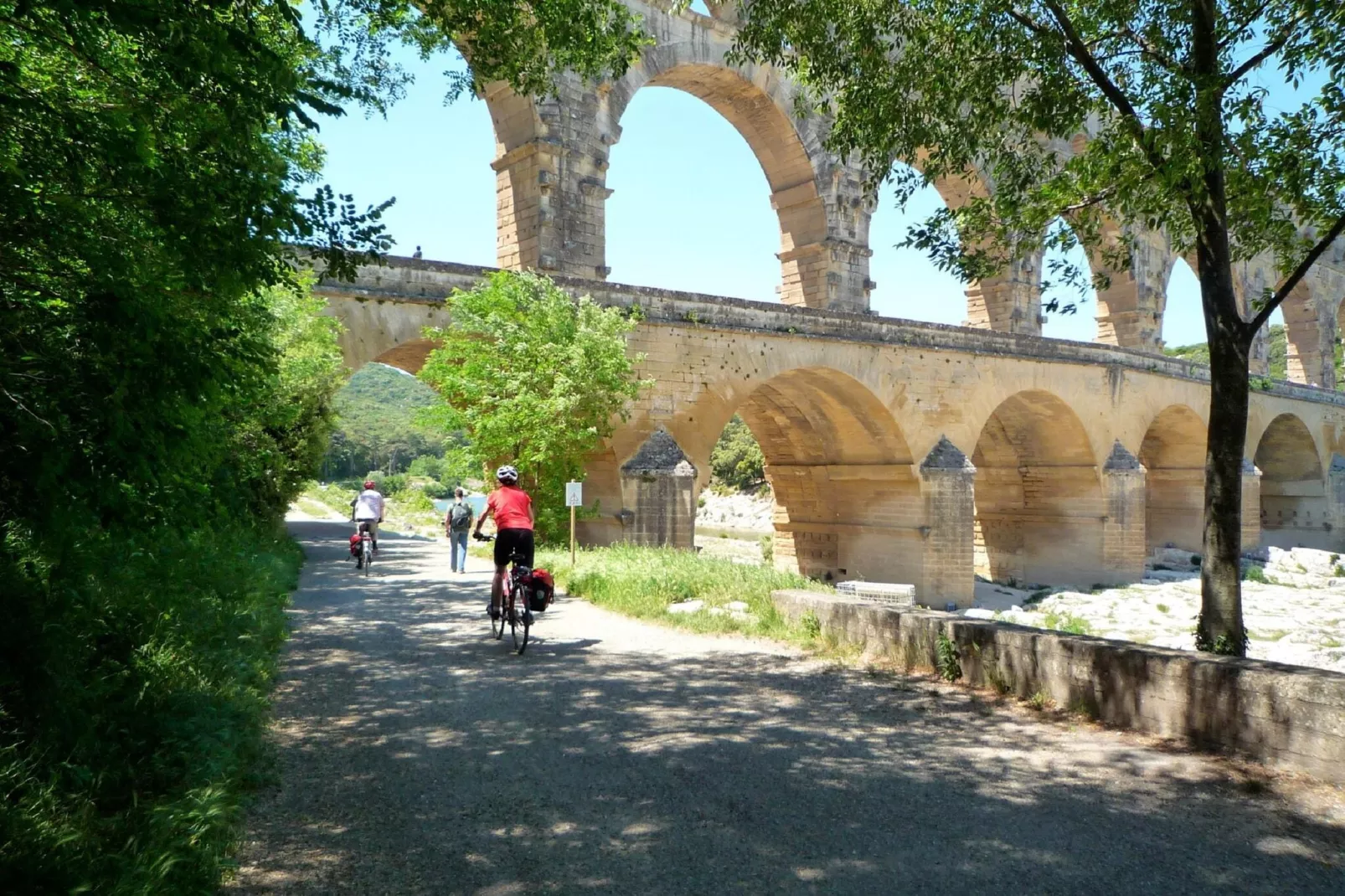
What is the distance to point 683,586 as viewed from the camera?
941cm

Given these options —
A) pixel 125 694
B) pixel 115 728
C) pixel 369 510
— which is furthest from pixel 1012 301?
pixel 115 728

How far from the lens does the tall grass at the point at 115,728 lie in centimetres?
280

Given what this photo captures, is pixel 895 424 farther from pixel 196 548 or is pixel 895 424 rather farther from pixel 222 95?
pixel 222 95

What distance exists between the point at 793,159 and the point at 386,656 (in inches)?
732

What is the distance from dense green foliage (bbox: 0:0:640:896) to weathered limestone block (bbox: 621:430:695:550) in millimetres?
10512

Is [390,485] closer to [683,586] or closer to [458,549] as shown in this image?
[458,549]

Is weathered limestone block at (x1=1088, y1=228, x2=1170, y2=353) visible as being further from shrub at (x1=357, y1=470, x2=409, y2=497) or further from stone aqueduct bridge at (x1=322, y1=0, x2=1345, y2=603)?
shrub at (x1=357, y1=470, x2=409, y2=497)

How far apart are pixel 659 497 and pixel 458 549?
3.55m

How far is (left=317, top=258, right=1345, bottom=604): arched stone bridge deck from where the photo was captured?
15.5 meters

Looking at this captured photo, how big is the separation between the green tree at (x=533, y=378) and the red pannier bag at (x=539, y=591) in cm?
710

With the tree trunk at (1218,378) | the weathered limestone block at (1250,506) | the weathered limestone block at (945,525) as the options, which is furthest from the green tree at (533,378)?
the weathered limestone block at (1250,506)

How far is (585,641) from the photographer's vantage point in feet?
25.1

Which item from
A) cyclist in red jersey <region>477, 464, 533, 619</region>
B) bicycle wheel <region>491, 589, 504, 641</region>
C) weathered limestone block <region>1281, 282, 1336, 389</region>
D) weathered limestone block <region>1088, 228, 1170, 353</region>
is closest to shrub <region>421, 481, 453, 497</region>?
weathered limestone block <region>1088, 228, 1170, 353</region>

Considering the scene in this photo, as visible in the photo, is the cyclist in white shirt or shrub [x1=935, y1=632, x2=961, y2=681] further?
the cyclist in white shirt
